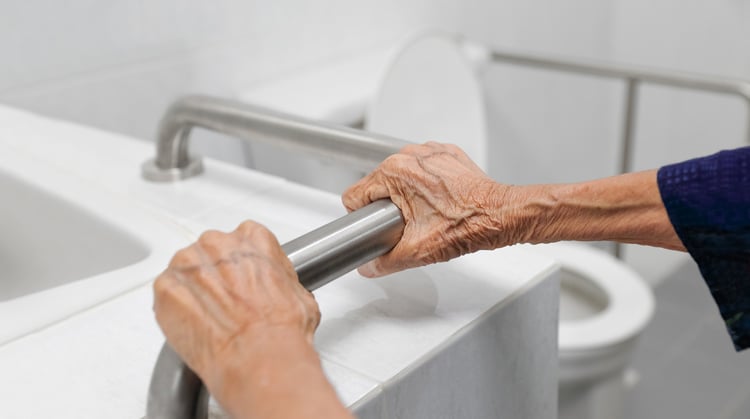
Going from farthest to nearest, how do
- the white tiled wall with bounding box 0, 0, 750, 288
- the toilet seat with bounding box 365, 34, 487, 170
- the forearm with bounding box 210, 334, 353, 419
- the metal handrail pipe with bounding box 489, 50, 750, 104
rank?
1. the metal handrail pipe with bounding box 489, 50, 750, 104
2. the toilet seat with bounding box 365, 34, 487, 170
3. the white tiled wall with bounding box 0, 0, 750, 288
4. the forearm with bounding box 210, 334, 353, 419

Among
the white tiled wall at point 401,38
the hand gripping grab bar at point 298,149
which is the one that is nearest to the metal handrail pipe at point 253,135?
the hand gripping grab bar at point 298,149

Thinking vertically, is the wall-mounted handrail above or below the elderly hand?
below

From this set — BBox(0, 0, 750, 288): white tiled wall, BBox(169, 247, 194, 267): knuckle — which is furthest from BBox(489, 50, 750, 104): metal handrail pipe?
BBox(169, 247, 194, 267): knuckle

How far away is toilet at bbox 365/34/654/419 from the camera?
1086 millimetres

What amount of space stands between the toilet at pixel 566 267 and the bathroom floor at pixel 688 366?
0.32 meters

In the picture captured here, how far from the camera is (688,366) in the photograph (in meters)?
1.65

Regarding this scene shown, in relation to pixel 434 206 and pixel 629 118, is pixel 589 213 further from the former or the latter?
pixel 629 118

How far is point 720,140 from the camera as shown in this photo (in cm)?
198

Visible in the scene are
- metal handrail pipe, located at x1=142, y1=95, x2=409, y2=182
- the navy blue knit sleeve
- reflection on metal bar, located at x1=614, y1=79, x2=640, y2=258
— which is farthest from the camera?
reflection on metal bar, located at x1=614, y1=79, x2=640, y2=258

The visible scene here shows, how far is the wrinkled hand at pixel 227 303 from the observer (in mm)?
326

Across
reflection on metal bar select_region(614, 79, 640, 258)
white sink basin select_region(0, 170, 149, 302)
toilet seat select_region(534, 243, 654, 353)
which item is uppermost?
white sink basin select_region(0, 170, 149, 302)

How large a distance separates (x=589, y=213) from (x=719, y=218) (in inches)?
3.1

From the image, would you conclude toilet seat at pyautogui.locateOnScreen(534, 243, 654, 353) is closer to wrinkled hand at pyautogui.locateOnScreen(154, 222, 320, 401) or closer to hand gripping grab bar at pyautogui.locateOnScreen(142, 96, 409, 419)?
hand gripping grab bar at pyautogui.locateOnScreen(142, 96, 409, 419)

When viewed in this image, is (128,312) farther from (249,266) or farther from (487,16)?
(487,16)
